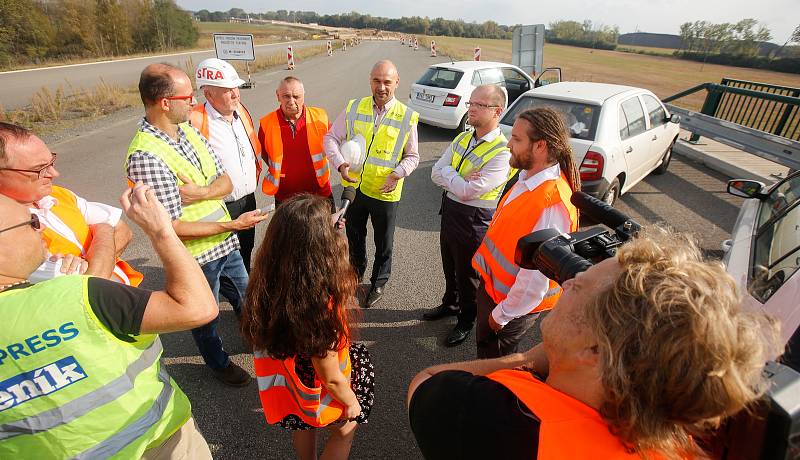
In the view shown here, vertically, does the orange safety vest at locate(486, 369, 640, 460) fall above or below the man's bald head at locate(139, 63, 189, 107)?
below

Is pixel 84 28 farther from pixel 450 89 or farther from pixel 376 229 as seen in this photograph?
pixel 376 229

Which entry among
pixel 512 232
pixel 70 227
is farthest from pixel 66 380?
pixel 512 232

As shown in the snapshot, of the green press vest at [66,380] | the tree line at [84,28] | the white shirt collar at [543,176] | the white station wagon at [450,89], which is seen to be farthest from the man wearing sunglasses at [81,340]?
the tree line at [84,28]

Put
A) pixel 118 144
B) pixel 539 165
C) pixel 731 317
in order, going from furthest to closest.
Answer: pixel 118 144
pixel 539 165
pixel 731 317

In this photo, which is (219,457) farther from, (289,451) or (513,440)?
(513,440)

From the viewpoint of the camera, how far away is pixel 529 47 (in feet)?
44.7

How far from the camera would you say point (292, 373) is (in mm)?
1593

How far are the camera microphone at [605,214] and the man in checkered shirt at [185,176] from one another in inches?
72.2

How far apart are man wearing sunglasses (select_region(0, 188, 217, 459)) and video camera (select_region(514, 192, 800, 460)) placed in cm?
113

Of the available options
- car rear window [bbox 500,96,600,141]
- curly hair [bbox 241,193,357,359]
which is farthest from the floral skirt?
car rear window [bbox 500,96,600,141]

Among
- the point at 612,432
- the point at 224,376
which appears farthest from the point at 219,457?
the point at 612,432

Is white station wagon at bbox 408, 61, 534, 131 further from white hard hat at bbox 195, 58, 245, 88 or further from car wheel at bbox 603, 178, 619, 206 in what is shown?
white hard hat at bbox 195, 58, 245, 88

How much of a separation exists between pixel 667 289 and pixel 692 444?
0.37m

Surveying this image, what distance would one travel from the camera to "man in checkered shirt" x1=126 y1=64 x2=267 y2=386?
2059 millimetres
